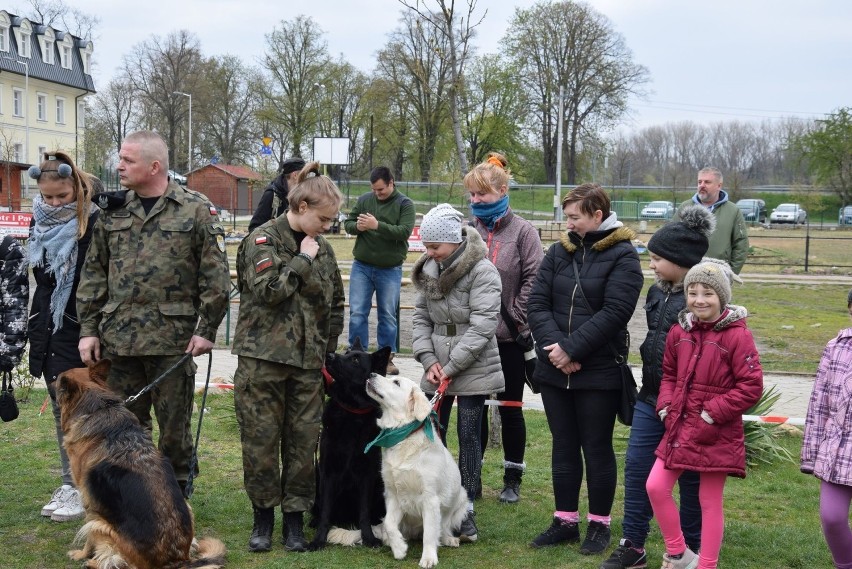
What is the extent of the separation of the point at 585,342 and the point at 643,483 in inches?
32.3

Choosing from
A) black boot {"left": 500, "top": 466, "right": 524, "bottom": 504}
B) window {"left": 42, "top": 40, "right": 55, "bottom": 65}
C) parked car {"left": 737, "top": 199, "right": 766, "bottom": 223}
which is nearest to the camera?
black boot {"left": 500, "top": 466, "right": 524, "bottom": 504}

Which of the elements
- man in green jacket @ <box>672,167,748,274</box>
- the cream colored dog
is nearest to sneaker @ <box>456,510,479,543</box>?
the cream colored dog

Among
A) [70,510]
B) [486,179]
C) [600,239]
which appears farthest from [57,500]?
[600,239]

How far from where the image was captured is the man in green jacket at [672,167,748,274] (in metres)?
7.88

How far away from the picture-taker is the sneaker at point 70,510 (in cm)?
503

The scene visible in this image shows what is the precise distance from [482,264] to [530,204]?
158 ft

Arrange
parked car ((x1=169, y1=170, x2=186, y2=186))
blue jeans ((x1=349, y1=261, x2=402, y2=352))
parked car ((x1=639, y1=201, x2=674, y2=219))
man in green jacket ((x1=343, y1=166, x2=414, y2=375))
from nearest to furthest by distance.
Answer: parked car ((x1=169, y1=170, x2=186, y2=186)), man in green jacket ((x1=343, y1=166, x2=414, y2=375)), blue jeans ((x1=349, y1=261, x2=402, y2=352)), parked car ((x1=639, y1=201, x2=674, y2=219))

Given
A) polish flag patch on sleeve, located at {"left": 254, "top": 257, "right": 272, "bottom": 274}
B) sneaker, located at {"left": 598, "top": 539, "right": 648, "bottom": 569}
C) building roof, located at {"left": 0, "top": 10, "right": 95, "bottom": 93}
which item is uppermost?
building roof, located at {"left": 0, "top": 10, "right": 95, "bottom": 93}

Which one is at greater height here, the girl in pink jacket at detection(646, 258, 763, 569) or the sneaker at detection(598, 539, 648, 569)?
the girl in pink jacket at detection(646, 258, 763, 569)

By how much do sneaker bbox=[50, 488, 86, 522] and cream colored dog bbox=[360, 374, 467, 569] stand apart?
75.3 inches

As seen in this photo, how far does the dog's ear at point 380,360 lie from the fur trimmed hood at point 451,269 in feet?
1.70

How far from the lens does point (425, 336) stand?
5195 millimetres

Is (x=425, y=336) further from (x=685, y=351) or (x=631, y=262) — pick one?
(x=685, y=351)

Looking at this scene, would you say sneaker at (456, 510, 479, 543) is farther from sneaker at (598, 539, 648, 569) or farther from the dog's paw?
sneaker at (598, 539, 648, 569)
